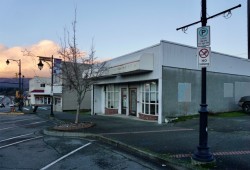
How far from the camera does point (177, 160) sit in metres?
8.16

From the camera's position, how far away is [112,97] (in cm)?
2789

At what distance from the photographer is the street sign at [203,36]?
26.2ft

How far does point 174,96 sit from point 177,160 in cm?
1121

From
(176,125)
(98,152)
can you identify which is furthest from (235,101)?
(98,152)

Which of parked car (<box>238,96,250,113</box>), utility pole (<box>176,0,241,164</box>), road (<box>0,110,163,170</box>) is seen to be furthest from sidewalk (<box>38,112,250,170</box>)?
parked car (<box>238,96,250,113</box>)

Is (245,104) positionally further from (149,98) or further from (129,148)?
(129,148)

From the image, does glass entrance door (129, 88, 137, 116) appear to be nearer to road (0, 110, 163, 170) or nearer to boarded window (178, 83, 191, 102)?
boarded window (178, 83, 191, 102)

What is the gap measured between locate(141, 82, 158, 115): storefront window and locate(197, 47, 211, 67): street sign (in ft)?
38.1

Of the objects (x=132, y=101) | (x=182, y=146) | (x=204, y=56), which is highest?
(x=204, y=56)

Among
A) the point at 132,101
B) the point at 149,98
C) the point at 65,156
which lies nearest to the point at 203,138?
the point at 65,156

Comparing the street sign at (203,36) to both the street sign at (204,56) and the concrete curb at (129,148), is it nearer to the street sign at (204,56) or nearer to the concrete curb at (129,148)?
the street sign at (204,56)

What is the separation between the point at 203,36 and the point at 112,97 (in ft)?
66.6

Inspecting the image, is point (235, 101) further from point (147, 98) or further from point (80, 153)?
point (80, 153)

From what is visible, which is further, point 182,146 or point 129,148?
point 129,148
